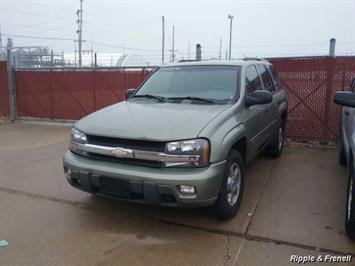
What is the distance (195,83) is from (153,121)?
1300 millimetres

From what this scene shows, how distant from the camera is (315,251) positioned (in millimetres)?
3656

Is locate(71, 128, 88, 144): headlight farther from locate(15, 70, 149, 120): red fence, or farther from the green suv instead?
locate(15, 70, 149, 120): red fence

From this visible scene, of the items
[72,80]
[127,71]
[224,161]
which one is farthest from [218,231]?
[72,80]

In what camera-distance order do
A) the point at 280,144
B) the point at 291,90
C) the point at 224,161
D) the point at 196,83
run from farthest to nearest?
the point at 291,90, the point at 280,144, the point at 196,83, the point at 224,161

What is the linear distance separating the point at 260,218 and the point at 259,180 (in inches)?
57.7

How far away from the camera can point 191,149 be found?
3740 millimetres

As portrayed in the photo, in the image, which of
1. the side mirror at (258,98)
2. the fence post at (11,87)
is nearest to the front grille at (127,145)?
the side mirror at (258,98)

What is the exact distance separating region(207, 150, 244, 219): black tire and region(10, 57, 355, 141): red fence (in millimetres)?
4555

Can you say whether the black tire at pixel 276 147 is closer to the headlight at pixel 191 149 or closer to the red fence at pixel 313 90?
the red fence at pixel 313 90

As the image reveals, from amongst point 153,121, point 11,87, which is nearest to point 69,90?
point 11,87

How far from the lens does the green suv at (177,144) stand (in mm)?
3746

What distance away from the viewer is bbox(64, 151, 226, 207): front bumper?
370 centimetres

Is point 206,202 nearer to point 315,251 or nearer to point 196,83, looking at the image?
point 315,251

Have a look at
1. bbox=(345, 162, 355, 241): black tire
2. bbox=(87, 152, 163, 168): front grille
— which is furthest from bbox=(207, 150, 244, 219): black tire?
bbox=(345, 162, 355, 241): black tire
